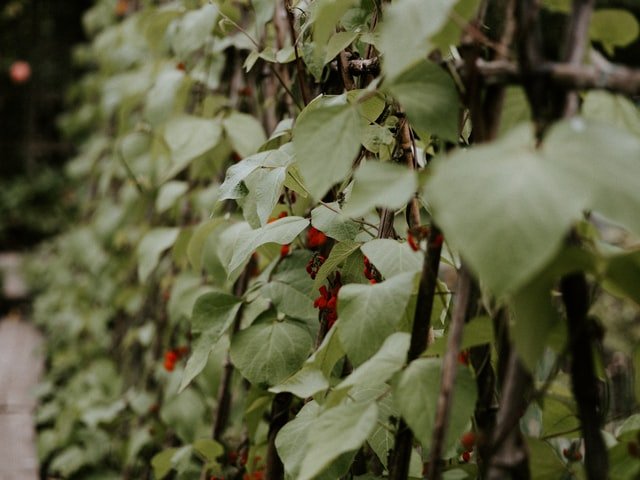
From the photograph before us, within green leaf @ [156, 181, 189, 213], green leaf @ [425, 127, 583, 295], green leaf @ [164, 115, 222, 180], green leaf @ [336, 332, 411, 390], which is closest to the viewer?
green leaf @ [425, 127, 583, 295]

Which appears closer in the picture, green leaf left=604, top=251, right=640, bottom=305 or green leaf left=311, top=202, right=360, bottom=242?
green leaf left=604, top=251, right=640, bottom=305

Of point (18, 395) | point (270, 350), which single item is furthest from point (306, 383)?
point (18, 395)

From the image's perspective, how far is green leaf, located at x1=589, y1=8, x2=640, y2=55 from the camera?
1.76 feet

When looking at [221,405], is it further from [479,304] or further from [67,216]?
[67,216]

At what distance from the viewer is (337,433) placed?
568 millimetres

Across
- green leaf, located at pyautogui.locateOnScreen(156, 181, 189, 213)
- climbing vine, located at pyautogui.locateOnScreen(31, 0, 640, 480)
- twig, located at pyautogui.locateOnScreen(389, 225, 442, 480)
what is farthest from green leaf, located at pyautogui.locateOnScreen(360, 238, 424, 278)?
green leaf, located at pyautogui.locateOnScreen(156, 181, 189, 213)

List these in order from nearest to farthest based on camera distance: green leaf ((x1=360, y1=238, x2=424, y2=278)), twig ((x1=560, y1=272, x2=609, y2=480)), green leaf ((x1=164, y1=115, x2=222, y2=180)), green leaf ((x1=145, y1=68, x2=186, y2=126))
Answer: twig ((x1=560, y1=272, x2=609, y2=480))
green leaf ((x1=360, y1=238, x2=424, y2=278))
green leaf ((x1=164, y1=115, x2=222, y2=180))
green leaf ((x1=145, y1=68, x2=186, y2=126))

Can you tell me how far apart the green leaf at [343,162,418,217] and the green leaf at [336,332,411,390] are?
0.18 m

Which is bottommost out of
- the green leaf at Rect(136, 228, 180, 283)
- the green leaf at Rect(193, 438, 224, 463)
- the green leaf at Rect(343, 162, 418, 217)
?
the green leaf at Rect(193, 438, 224, 463)

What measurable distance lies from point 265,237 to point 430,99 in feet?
1.15

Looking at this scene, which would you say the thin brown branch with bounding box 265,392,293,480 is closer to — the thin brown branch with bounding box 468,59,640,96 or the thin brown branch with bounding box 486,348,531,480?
the thin brown branch with bounding box 486,348,531,480

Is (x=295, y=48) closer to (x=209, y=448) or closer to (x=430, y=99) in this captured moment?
(x=430, y=99)

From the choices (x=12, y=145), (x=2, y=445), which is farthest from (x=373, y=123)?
(x=12, y=145)

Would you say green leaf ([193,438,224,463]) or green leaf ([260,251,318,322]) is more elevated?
green leaf ([260,251,318,322])
